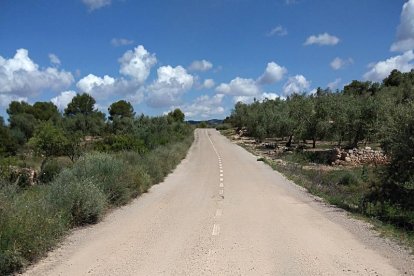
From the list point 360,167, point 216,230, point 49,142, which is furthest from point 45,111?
point 216,230

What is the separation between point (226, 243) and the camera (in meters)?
8.51

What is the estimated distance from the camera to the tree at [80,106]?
116562 millimetres

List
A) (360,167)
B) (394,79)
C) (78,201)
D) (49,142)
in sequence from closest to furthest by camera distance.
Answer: (78,201)
(360,167)
(49,142)
(394,79)

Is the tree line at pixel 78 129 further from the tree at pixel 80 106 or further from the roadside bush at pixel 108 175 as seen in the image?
the roadside bush at pixel 108 175

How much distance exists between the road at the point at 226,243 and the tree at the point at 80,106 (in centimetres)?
10751

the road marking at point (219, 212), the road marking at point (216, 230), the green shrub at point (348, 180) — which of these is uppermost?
the road marking at point (216, 230)

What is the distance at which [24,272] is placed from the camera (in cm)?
672

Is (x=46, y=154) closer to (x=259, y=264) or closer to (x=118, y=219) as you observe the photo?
(x=118, y=219)

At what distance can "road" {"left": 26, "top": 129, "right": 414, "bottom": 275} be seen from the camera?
22.8 feet

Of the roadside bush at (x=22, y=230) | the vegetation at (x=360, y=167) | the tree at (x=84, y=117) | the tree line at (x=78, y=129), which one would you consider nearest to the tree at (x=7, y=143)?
the tree line at (x=78, y=129)

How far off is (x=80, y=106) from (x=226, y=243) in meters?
114

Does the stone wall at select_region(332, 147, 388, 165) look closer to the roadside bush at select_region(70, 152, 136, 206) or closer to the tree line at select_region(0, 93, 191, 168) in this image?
the tree line at select_region(0, 93, 191, 168)

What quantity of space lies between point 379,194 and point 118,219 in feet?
28.0

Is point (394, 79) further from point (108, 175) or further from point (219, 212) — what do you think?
point (108, 175)
